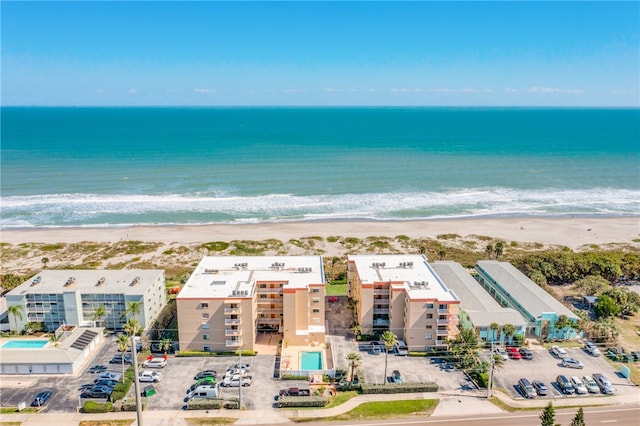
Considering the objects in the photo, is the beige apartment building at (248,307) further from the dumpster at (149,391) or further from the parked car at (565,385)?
the parked car at (565,385)

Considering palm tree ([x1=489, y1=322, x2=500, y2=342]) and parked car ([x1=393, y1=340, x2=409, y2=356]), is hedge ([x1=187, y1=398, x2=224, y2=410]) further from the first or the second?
palm tree ([x1=489, y1=322, x2=500, y2=342])

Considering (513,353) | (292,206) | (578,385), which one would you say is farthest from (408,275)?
(292,206)

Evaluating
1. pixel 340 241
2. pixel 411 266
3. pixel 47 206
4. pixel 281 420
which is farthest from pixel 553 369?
pixel 47 206

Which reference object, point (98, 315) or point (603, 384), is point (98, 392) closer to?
point (98, 315)

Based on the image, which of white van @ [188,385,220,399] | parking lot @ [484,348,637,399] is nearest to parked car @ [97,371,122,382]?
white van @ [188,385,220,399]

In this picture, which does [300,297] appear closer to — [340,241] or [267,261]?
[267,261]

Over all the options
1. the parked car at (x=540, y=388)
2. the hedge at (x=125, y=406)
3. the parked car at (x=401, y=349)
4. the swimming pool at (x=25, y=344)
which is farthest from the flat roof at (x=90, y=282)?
the parked car at (x=540, y=388)
